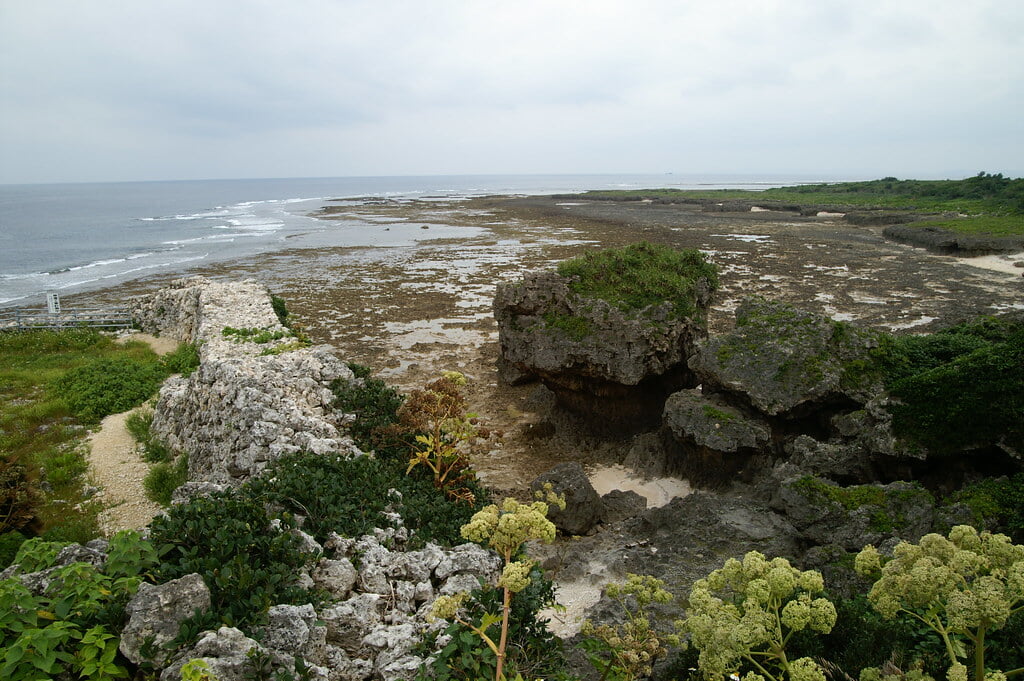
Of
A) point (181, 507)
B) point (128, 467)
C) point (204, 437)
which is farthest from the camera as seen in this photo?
point (128, 467)

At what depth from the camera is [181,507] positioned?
5.17m

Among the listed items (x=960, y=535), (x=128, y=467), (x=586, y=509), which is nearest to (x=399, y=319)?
(x=128, y=467)

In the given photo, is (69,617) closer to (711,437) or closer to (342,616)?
(342,616)

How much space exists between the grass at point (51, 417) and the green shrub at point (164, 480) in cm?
81

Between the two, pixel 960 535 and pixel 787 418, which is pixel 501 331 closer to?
pixel 787 418

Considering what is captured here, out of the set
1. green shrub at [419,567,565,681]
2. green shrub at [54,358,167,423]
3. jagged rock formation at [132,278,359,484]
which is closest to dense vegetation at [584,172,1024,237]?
jagged rock formation at [132,278,359,484]

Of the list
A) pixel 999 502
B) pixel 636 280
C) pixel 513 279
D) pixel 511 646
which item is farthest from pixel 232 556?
pixel 513 279

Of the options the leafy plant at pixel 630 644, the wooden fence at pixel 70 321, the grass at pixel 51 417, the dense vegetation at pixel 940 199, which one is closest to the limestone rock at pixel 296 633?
the leafy plant at pixel 630 644

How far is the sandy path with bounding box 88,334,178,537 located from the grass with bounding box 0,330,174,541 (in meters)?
0.21

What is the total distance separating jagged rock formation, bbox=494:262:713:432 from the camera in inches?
505

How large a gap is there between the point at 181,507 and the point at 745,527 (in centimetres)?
700

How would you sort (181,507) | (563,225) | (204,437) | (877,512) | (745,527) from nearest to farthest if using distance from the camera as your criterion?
(181,507) → (877,512) → (745,527) → (204,437) → (563,225)

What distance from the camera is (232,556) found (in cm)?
472

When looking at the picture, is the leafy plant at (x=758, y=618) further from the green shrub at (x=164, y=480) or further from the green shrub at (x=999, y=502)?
the green shrub at (x=164, y=480)
